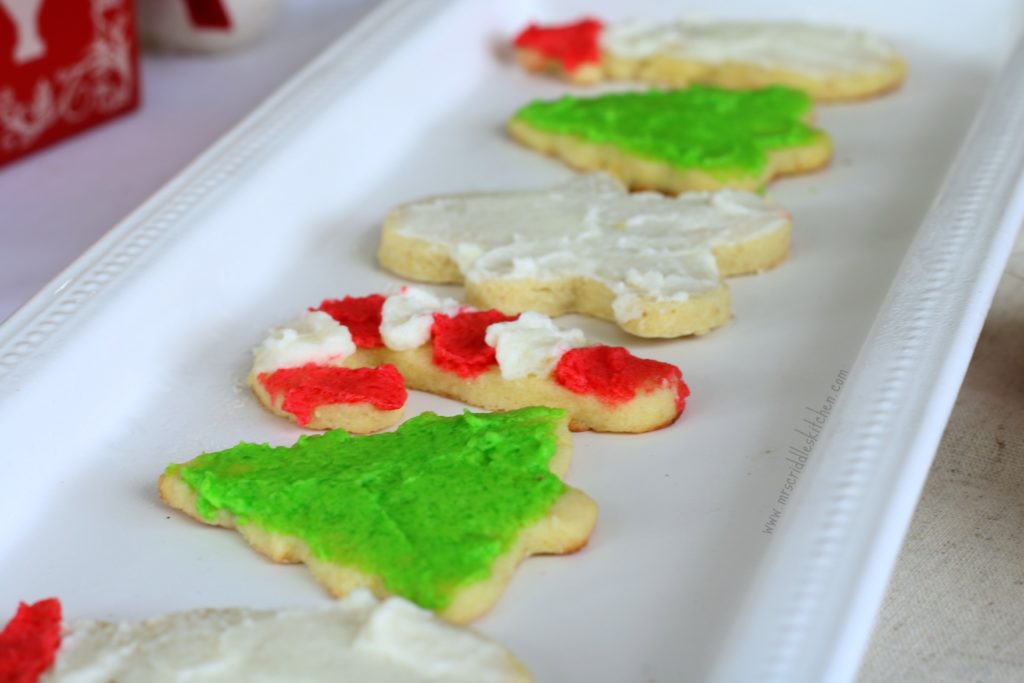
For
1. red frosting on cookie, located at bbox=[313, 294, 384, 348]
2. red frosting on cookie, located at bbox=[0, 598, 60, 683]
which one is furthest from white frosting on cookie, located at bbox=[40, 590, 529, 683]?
red frosting on cookie, located at bbox=[313, 294, 384, 348]

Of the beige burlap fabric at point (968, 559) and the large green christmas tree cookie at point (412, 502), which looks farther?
the beige burlap fabric at point (968, 559)

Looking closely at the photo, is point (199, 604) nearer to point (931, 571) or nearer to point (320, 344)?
point (320, 344)

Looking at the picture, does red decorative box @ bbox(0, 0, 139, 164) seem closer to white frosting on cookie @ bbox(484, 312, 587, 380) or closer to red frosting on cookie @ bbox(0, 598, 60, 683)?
white frosting on cookie @ bbox(484, 312, 587, 380)

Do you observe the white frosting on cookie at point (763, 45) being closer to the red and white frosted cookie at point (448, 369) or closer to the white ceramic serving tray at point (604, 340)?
the white ceramic serving tray at point (604, 340)

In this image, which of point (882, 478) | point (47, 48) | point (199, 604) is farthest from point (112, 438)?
point (47, 48)

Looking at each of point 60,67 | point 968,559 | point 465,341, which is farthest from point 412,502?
point 60,67

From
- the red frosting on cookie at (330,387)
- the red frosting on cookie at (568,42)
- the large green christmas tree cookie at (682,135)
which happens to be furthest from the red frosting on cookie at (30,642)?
the red frosting on cookie at (568,42)
